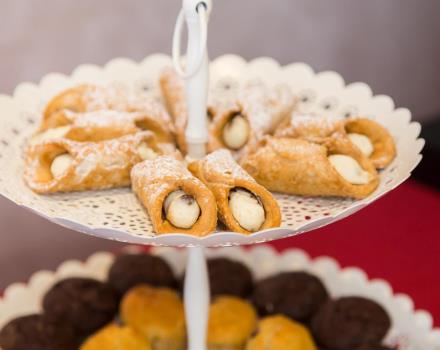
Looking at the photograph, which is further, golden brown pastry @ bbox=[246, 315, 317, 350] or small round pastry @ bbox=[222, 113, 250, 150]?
golden brown pastry @ bbox=[246, 315, 317, 350]

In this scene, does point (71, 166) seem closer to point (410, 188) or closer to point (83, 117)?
point (83, 117)

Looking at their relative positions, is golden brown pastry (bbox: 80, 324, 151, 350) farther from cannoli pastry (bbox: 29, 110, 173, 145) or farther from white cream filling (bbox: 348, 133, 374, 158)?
white cream filling (bbox: 348, 133, 374, 158)

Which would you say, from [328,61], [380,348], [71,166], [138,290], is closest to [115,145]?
[71,166]

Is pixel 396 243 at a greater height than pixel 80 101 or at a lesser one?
lesser

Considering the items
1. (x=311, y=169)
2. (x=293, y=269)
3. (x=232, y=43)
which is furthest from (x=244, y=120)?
(x=232, y=43)

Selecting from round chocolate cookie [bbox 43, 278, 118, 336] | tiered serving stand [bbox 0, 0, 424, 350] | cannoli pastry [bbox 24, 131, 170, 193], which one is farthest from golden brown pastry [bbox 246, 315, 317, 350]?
cannoli pastry [bbox 24, 131, 170, 193]

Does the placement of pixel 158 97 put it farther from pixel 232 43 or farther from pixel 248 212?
pixel 232 43
